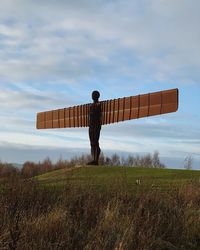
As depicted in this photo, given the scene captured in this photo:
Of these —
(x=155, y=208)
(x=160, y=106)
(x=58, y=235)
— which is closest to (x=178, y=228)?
(x=155, y=208)

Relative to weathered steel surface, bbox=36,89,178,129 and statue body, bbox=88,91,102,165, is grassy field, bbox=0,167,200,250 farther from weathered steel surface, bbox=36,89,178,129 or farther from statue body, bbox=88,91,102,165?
statue body, bbox=88,91,102,165

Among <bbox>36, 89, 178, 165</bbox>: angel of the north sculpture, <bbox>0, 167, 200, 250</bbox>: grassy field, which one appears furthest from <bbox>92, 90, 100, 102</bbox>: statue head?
<bbox>0, 167, 200, 250</bbox>: grassy field

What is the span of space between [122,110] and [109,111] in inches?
25.2

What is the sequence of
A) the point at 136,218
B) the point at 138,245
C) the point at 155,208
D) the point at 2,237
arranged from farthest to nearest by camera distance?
1. the point at 155,208
2. the point at 136,218
3. the point at 138,245
4. the point at 2,237

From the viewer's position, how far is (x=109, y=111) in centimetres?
2083

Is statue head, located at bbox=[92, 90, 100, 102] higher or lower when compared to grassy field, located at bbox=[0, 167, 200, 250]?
higher

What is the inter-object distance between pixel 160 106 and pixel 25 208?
34.8ft

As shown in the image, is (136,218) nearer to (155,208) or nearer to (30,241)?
(155,208)

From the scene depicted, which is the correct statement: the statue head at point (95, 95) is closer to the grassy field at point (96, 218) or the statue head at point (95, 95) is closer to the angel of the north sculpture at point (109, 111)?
the angel of the north sculpture at point (109, 111)

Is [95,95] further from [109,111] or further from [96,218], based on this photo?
[96,218]

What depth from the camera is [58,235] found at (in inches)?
312

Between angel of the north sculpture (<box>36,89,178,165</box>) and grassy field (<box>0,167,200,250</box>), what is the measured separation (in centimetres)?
717

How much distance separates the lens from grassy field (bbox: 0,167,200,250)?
760 centimetres

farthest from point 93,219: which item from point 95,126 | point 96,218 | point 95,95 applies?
point 95,95
